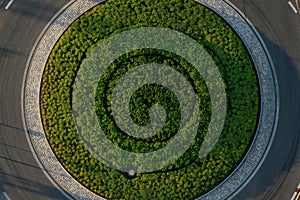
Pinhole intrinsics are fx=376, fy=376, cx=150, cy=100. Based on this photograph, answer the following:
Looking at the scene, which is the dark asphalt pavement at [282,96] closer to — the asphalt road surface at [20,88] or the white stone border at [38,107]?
the asphalt road surface at [20,88]

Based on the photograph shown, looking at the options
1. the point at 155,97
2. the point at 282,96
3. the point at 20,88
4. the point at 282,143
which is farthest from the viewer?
the point at 20,88

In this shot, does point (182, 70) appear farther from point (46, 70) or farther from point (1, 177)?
point (1, 177)

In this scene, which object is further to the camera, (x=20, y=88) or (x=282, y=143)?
(x=20, y=88)

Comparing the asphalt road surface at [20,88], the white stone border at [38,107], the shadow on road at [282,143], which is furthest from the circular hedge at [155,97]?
the asphalt road surface at [20,88]

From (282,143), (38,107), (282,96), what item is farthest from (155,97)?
(282,143)

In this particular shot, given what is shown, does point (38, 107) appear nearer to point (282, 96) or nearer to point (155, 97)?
point (155, 97)

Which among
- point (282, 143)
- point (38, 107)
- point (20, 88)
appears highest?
point (20, 88)

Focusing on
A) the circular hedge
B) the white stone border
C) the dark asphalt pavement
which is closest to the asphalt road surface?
the dark asphalt pavement
